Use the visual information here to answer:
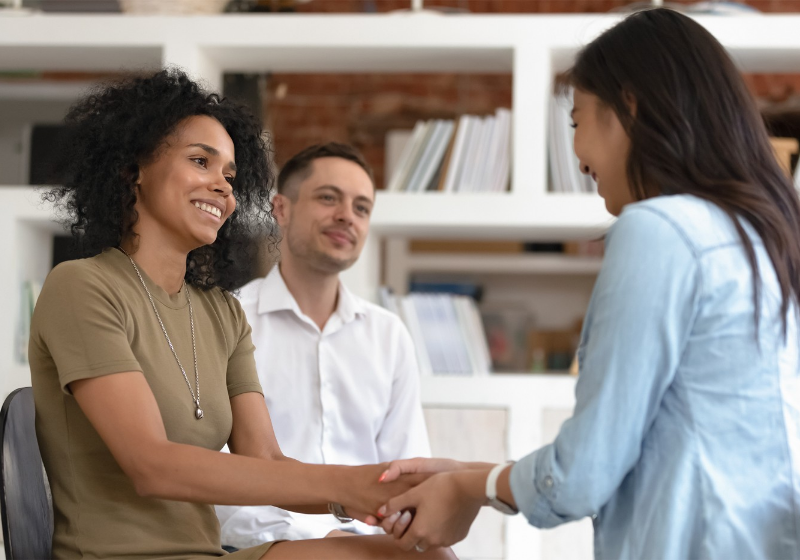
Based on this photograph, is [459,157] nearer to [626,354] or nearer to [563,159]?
[563,159]

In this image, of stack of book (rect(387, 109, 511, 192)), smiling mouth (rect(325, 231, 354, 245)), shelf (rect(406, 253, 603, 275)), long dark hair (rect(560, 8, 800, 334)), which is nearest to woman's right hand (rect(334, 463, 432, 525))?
long dark hair (rect(560, 8, 800, 334))

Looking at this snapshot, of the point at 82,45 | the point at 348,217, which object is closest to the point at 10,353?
the point at 82,45

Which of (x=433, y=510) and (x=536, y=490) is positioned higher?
(x=536, y=490)

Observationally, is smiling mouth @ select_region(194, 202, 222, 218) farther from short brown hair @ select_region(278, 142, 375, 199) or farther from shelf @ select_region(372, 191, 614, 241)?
shelf @ select_region(372, 191, 614, 241)

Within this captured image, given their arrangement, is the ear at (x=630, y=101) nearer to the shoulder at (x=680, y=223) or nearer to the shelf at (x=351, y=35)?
the shoulder at (x=680, y=223)

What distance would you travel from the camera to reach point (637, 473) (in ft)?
3.76

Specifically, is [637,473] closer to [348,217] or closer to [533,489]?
[533,489]

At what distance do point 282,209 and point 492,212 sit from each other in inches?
25.6

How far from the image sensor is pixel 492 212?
9.10 feet

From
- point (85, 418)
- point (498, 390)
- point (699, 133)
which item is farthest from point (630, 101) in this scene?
point (498, 390)

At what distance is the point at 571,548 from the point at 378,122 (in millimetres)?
2475

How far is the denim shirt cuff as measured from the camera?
1.12 m

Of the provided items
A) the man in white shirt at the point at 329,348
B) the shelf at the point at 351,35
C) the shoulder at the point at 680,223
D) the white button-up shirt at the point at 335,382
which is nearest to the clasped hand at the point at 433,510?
the shoulder at the point at 680,223

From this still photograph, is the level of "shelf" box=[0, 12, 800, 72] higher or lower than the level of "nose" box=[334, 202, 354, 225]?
higher
